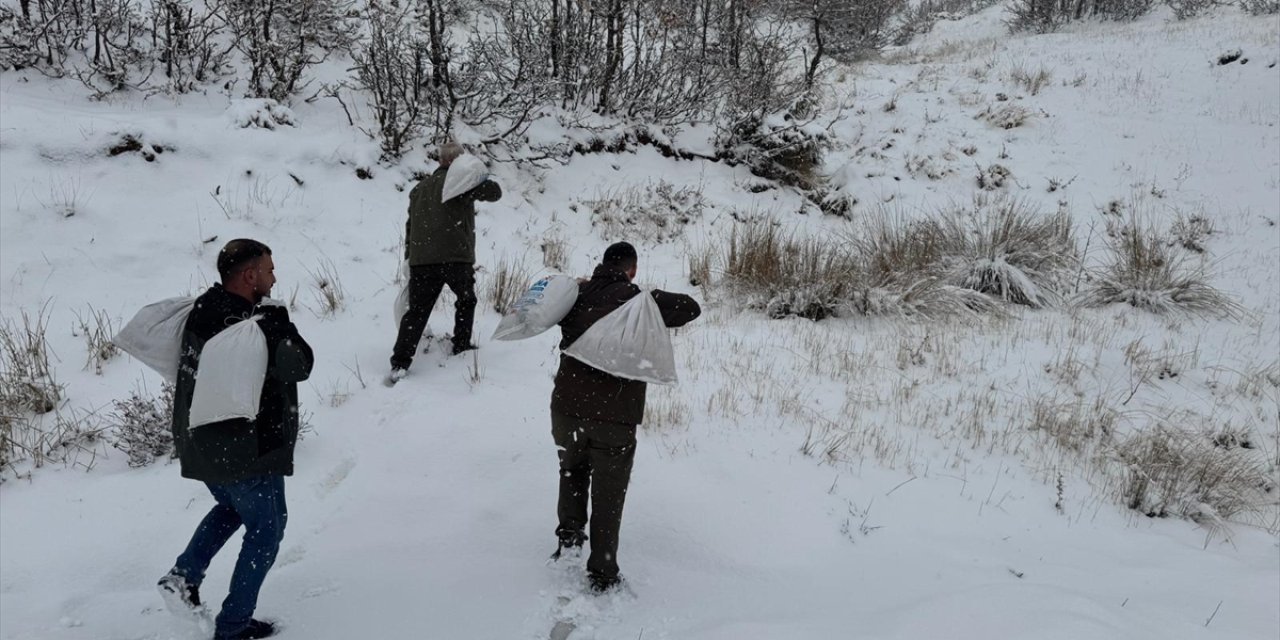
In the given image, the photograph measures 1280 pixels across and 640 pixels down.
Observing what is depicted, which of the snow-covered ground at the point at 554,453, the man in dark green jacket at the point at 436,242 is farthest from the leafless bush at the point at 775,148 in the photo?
the man in dark green jacket at the point at 436,242

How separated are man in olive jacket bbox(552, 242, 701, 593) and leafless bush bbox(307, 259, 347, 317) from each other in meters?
3.84

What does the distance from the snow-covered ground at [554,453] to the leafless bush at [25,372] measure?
6.1 inches

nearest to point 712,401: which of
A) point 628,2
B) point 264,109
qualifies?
point 264,109

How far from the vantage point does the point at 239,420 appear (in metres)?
2.51

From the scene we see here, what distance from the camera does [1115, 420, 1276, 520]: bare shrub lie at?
180 inches

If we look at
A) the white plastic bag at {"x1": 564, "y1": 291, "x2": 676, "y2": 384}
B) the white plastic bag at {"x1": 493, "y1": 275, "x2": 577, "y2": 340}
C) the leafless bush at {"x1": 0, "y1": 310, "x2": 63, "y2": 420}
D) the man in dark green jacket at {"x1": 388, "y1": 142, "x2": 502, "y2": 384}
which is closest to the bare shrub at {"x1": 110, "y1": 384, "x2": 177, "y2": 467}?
the leafless bush at {"x1": 0, "y1": 310, "x2": 63, "y2": 420}

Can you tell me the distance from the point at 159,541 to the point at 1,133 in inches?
208

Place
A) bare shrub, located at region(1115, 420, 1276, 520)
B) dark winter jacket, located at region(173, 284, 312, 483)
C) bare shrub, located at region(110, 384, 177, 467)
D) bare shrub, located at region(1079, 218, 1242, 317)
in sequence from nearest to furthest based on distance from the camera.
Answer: dark winter jacket, located at region(173, 284, 312, 483) → bare shrub, located at region(110, 384, 177, 467) → bare shrub, located at region(1115, 420, 1276, 520) → bare shrub, located at region(1079, 218, 1242, 317)

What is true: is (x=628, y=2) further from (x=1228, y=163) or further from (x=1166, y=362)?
(x=1228, y=163)

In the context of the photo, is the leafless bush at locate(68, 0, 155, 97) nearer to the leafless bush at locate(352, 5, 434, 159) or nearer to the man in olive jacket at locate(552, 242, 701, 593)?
the leafless bush at locate(352, 5, 434, 159)

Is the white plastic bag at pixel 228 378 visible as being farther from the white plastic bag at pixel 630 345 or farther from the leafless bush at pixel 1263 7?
the leafless bush at pixel 1263 7

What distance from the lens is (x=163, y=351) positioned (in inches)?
102

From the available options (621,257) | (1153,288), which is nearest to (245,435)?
(621,257)

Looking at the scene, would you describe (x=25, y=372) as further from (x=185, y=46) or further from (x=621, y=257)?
(x=185, y=46)
